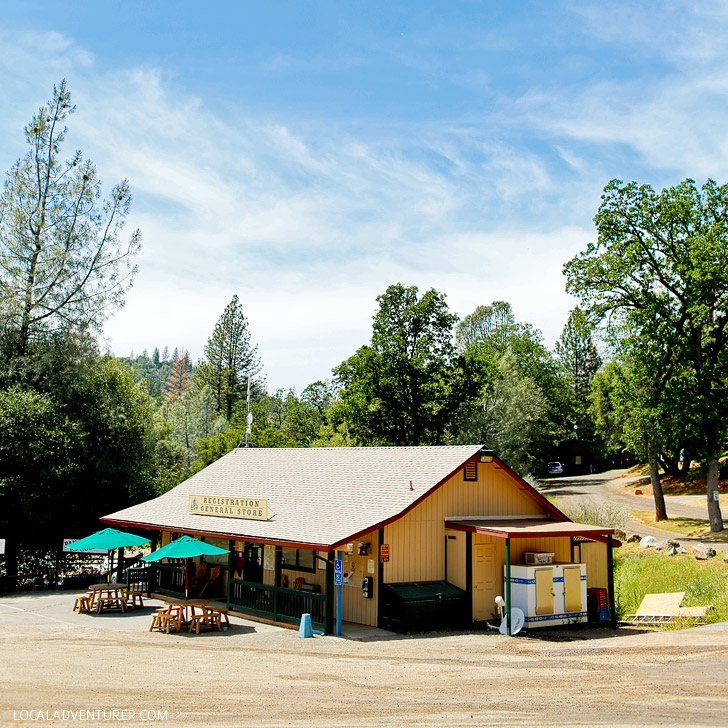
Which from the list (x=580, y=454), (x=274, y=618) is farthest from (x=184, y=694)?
(x=580, y=454)

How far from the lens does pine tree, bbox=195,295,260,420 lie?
63.1 metres

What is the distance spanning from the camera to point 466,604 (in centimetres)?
1702

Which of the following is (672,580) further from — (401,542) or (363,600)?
(363,600)

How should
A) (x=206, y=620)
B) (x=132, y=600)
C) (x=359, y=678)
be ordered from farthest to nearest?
(x=132, y=600), (x=206, y=620), (x=359, y=678)

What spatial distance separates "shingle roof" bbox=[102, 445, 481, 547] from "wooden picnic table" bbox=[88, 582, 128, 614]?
A: 2.22 metres

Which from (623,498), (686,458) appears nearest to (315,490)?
(623,498)

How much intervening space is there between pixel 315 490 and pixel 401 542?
378cm

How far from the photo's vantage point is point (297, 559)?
1831 centimetres

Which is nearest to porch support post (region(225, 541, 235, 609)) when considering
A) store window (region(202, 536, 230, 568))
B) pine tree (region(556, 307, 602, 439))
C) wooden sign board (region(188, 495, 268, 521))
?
store window (region(202, 536, 230, 568))

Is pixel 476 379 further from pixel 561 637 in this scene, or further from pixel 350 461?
pixel 561 637

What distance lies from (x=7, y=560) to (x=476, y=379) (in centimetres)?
2652

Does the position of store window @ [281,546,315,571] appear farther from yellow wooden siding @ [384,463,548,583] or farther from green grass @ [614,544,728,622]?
green grass @ [614,544,728,622]

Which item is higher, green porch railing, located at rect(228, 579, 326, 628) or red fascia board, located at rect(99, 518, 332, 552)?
red fascia board, located at rect(99, 518, 332, 552)

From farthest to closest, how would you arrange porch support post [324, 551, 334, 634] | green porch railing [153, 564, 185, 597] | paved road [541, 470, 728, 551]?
paved road [541, 470, 728, 551], green porch railing [153, 564, 185, 597], porch support post [324, 551, 334, 634]
